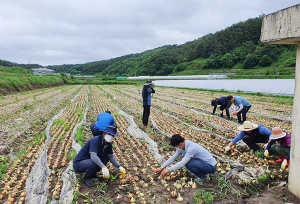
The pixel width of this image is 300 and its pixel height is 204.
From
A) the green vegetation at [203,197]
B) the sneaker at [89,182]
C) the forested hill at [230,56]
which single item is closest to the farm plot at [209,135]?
the green vegetation at [203,197]

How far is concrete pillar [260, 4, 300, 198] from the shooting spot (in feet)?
9.15

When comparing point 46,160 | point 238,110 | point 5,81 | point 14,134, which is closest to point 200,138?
point 238,110

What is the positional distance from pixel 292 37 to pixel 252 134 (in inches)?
111

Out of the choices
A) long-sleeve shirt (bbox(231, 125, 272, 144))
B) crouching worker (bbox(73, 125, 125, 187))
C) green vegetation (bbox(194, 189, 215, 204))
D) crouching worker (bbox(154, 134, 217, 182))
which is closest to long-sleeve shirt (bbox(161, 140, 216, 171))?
crouching worker (bbox(154, 134, 217, 182))

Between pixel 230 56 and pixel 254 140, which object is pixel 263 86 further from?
pixel 230 56

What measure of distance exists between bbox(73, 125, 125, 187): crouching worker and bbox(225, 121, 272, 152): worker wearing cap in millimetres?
2688

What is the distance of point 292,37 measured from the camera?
110 inches

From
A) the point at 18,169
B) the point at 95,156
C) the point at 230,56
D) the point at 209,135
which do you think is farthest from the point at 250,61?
the point at 18,169

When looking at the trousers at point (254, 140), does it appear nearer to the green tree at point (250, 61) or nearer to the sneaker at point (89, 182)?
the sneaker at point (89, 182)

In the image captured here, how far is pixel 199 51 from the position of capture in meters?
74.8

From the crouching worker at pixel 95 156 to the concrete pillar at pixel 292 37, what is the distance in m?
2.71

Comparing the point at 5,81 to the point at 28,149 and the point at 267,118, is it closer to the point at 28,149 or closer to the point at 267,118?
the point at 28,149

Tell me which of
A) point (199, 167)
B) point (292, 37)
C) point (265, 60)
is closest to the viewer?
point (292, 37)

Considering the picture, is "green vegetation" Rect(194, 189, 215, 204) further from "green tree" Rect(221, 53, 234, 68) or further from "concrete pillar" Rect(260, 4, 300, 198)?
"green tree" Rect(221, 53, 234, 68)
